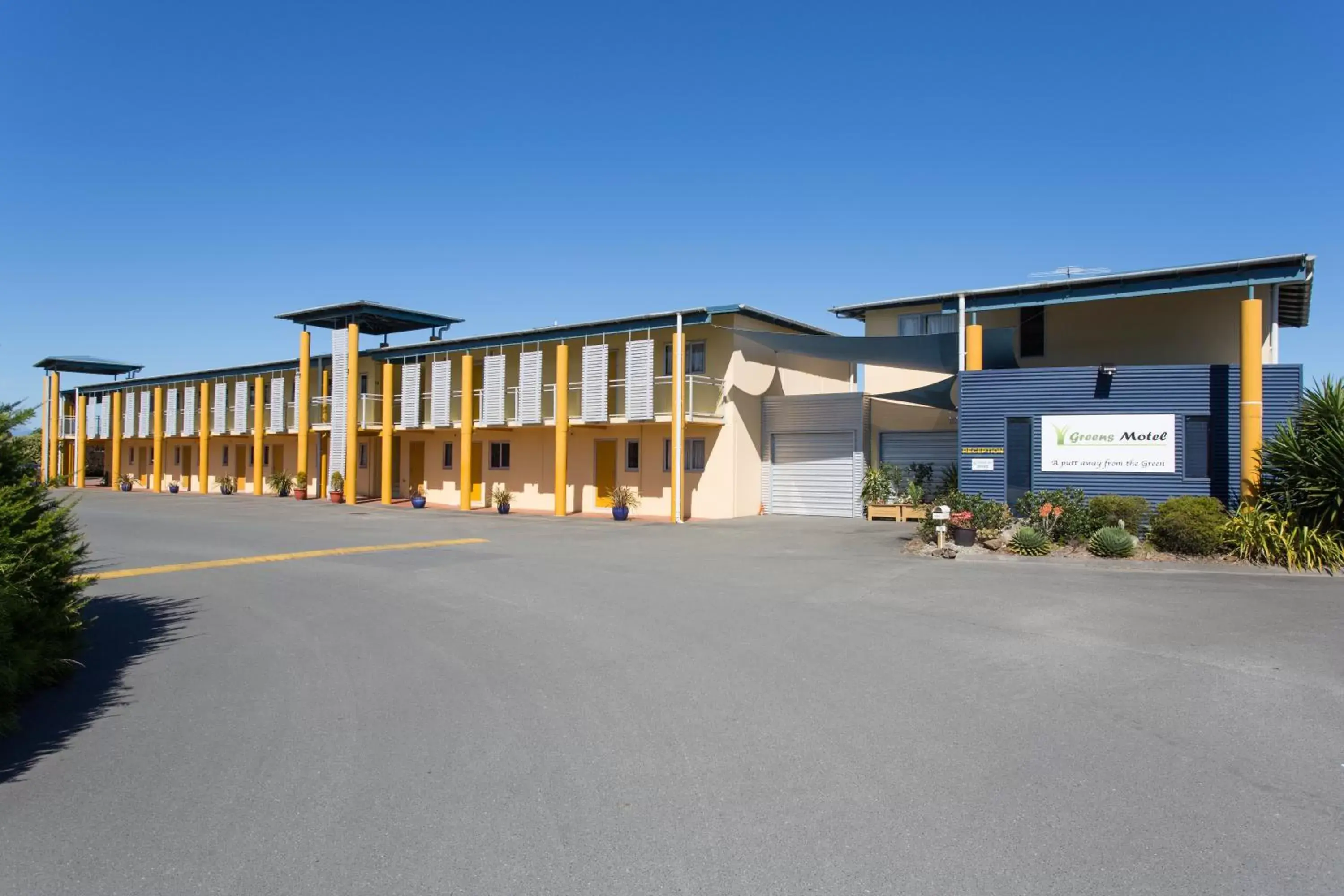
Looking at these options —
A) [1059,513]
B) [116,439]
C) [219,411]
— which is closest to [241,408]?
[219,411]

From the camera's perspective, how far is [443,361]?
96.7ft

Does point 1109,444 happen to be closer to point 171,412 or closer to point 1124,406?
point 1124,406

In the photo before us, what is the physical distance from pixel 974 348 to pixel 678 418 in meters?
7.46

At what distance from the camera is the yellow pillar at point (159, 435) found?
4200 centimetres

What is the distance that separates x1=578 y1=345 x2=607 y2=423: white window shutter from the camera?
25.2 meters

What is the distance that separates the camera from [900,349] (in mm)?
20594

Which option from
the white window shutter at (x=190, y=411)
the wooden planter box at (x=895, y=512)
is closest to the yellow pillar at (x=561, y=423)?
the wooden planter box at (x=895, y=512)

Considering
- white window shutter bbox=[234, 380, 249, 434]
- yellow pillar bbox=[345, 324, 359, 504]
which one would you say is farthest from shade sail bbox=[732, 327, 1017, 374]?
white window shutter bbox=[234, 380, 249, 434]

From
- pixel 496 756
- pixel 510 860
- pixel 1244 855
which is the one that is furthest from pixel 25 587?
pixel 1244 855

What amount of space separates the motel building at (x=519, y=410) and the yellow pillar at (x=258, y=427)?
0.12 meters

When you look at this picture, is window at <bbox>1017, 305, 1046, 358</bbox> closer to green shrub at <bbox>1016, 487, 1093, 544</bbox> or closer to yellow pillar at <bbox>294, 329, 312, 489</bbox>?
green shrub at <bbox>1016, 487, 1093, 544</bbox>

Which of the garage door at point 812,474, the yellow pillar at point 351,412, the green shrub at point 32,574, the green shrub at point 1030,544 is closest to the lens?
the green shrub at point 32,574

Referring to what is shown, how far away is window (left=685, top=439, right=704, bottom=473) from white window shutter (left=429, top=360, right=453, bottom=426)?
8.68 meters

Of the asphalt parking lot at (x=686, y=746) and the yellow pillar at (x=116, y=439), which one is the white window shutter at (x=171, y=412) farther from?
the asphalt parking lot at (x=686, y=746)
